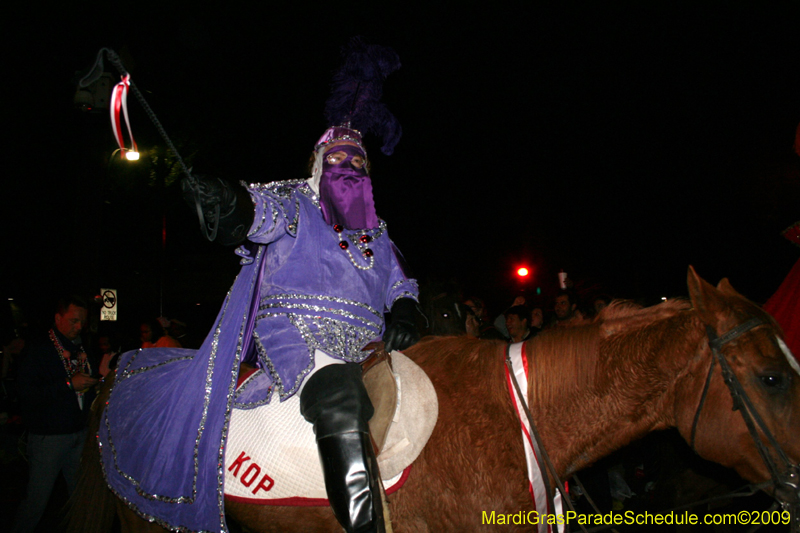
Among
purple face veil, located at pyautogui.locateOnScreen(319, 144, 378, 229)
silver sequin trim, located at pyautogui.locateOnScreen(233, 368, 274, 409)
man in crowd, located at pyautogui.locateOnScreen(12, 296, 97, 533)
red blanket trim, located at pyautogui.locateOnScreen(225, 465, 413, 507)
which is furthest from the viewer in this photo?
man in crowd, located at pyautogui.locateOnScreen(12, 296, 97, 533)

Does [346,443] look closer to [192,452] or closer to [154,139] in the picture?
[192,452]

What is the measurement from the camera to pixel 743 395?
2.00 meters

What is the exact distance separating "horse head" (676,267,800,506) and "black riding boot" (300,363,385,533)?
1386mm

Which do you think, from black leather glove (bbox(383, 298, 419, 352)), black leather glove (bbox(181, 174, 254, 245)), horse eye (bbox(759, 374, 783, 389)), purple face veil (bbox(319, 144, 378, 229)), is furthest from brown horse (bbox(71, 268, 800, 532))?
black leather glove (bbox(181, 174, 254, 245))

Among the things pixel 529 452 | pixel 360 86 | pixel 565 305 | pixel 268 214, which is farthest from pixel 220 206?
pixel 565 305

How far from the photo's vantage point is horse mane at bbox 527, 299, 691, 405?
225cm

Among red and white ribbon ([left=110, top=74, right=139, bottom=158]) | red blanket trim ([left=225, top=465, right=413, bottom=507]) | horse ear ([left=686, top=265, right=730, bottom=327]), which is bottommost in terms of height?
red blanket trim ([left=225, top=465, right=413, bottom=507])

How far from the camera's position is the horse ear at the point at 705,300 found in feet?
6.86

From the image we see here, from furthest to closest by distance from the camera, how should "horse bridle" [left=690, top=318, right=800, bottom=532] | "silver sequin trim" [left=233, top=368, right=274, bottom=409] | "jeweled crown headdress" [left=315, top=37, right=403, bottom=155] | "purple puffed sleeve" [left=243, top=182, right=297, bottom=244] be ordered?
"jeweled crown headdress" [left=315, top=37, right=403, bottom=155], "silver sequin trim" [left=233, top=368, right=274, bottom=409], "purple puffed sleeve" [left=243, top=182, right=297, bottom=244], "horse bridle" [left=690, top=318, right=800, bottom=532]

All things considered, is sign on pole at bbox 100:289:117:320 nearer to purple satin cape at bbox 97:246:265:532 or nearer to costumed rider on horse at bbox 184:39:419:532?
purple satin cape at bbox 97:246:265:532

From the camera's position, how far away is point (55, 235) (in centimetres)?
1442

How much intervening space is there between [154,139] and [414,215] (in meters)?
9.88

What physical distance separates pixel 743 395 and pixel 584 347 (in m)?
0.64

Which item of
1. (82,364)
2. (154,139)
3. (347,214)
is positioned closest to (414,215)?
(154,139)
